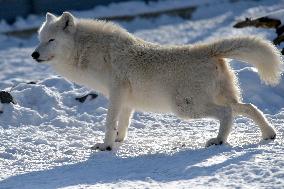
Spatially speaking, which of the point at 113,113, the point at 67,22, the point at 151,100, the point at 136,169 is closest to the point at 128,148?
the point at 113,113

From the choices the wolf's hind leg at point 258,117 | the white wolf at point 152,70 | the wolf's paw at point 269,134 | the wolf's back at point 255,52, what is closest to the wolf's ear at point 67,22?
the white wolf at point 152,70

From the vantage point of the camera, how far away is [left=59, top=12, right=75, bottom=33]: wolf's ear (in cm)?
690

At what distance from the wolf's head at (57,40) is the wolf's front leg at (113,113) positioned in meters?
0.70

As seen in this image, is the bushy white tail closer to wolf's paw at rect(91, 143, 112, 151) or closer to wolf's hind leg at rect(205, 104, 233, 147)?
wolf's hind leg at rect(205, 104, 233, 147)

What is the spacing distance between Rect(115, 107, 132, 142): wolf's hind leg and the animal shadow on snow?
91cm

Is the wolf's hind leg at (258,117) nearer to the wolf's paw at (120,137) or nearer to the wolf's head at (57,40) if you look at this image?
the wolf's paw at (120,137)

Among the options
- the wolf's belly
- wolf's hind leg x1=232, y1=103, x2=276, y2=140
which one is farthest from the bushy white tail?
the wolf's belly

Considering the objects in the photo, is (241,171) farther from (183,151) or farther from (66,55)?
(66,55)

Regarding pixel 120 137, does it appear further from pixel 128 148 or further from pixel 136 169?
pixel 136 169

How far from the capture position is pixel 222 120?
614 centimetres

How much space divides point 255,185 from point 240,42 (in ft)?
6.64

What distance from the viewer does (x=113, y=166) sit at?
226 inches

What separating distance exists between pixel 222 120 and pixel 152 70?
848 mm

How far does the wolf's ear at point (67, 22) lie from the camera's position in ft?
A: 22.6
